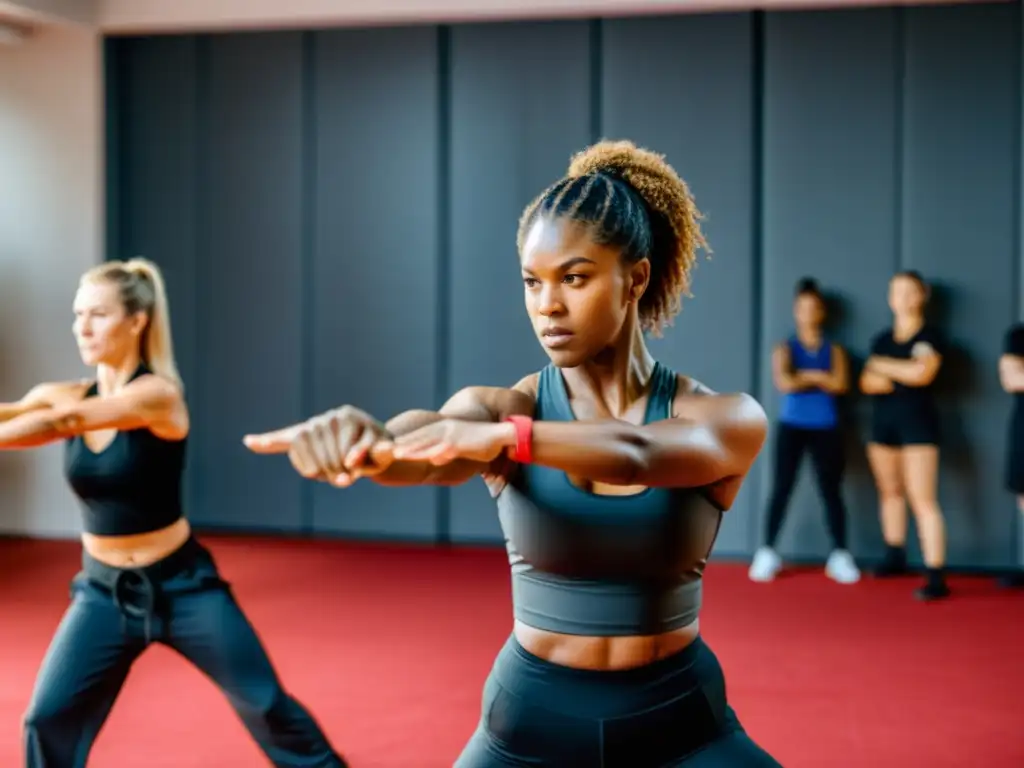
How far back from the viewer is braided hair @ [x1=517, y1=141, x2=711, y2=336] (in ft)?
5.01

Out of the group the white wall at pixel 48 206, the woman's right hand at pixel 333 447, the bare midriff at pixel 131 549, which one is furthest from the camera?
the white wall at pixel 48 206

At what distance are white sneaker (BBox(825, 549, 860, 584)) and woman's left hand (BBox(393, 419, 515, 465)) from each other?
184 inches

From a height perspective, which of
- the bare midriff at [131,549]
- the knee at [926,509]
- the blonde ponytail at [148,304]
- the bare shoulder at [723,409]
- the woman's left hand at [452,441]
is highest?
the blonde ponytail at [148,304]

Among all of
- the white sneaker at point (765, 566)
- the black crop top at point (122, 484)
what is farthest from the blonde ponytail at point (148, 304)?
the white sneaker at point (765, 566)

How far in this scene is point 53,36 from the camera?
664 cm

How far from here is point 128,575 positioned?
2.49m

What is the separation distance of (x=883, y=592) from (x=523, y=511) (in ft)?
13.9

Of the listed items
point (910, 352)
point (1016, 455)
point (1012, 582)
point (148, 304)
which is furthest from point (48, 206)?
point (1012, 582)

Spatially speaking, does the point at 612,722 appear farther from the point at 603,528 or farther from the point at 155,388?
the point at 155,388

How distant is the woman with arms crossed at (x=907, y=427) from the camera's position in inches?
208

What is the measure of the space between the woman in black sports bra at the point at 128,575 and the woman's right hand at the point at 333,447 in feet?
4.26

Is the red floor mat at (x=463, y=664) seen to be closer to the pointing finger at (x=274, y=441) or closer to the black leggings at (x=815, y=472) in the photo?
the black leggings at (x=815, y=472)

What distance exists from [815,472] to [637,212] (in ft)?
14.2

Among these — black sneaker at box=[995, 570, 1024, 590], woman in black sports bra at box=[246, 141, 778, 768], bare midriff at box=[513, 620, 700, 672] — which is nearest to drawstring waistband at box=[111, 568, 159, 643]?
woman in black sports bra at box=[246, 141, 778, 768]
